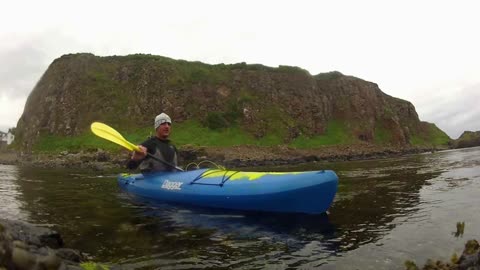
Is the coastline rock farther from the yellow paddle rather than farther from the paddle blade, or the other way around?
the paddle blade

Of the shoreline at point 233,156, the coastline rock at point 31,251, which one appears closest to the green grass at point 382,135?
the shoreline at point 233,156

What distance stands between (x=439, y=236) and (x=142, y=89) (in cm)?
5905

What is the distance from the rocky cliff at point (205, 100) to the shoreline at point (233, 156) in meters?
4.85

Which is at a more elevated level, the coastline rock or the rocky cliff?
the rocky cliff

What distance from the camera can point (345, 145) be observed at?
60.1 metres

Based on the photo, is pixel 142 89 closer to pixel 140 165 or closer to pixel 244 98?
pixel 244 98

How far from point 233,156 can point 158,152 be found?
35.6 meters

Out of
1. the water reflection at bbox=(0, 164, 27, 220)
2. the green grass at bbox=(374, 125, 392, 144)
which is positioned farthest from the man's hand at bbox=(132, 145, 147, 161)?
the green grass at bbox=(374, 125, 392, 144)

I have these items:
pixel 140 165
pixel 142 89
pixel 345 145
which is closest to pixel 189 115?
pixel 142 89

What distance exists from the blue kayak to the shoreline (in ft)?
94.4

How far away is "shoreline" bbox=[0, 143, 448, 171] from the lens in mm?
43634

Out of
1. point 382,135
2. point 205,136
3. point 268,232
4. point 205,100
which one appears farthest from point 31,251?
point 382,135

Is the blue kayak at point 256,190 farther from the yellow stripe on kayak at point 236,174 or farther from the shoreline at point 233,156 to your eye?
the shoreline at point 233,156

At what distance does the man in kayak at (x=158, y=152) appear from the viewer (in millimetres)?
12094
